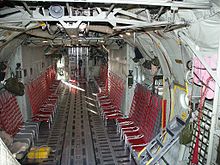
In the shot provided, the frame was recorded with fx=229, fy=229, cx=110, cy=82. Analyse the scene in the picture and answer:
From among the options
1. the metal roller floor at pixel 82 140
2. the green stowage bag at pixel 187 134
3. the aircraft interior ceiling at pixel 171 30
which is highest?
the aircraft interior ceiling at pixel 171 30

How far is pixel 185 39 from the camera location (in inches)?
153

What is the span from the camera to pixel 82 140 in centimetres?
826

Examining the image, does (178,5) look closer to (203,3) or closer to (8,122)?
(203,3)

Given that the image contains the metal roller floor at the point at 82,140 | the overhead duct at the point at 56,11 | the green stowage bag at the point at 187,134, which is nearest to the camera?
the overhead duct at the point at 56,11

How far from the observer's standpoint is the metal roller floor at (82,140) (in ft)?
22.4

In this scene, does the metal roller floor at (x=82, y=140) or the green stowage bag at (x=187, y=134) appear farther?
the metal roller floor at (x=82, y=140)

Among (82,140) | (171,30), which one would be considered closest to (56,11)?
(171,30)

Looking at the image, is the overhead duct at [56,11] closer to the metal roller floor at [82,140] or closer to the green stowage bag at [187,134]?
the green stowage bag at [187,134]

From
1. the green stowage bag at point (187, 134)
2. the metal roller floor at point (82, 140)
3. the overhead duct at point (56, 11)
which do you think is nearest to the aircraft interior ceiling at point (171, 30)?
the overhead duct at point (56, 11)

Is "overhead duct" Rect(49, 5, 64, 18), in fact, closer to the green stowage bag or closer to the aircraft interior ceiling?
the aircraft interior ceiling

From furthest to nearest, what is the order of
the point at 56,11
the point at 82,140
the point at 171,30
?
the point at 82,140, the point at 171,30, the point at 56,11

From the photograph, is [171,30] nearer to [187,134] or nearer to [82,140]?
[187,134]

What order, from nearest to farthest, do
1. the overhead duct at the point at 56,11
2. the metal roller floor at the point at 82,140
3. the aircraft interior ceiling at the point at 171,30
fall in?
the aircraft interior ceiling at the point at 171,30, the overhead duct at the point at 56,11, the metal roller floor at the point at 82,140

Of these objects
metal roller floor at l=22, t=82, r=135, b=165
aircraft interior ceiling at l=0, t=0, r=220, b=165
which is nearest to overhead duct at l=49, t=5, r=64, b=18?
aircraft interior ceiling at l=0, t=0, r=220, b=165
